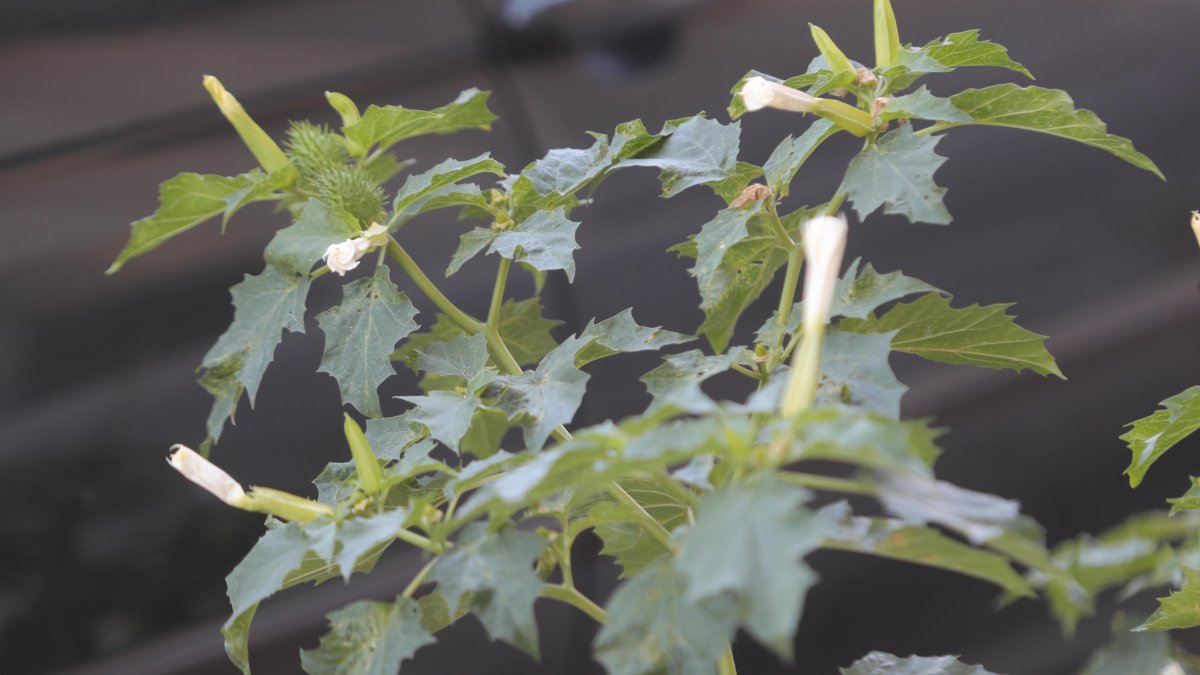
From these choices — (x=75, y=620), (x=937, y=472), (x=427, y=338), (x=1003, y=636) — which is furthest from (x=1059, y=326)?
(x=75, y=620)

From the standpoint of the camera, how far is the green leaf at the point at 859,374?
1.21 ft

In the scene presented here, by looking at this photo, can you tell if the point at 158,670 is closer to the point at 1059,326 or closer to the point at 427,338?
the point at 427,338

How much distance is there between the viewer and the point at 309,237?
463 mm

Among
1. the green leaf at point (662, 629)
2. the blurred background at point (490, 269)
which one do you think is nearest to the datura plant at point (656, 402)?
the green leaf at point (662, 629)

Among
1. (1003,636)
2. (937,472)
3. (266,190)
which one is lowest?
(1003,636)

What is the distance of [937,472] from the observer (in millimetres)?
1182

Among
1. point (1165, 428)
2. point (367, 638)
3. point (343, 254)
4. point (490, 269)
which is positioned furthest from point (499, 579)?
point (490, 269)

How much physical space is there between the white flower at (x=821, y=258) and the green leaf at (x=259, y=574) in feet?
0.53

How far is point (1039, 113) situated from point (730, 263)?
127 mm

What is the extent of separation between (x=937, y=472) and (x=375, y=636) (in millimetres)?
927

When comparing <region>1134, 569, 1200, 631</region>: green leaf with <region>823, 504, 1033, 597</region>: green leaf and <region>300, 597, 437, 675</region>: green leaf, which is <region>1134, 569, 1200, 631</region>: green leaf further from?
<region>300, 597, 437, 675</region>: green leaf

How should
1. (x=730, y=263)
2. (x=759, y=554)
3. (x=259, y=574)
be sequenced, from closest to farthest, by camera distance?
(x=759, y=554) < (x=259, y=574) < (x=730, y=263)

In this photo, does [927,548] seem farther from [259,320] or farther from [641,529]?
[259,320]

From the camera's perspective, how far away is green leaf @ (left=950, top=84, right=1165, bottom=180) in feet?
1.39
